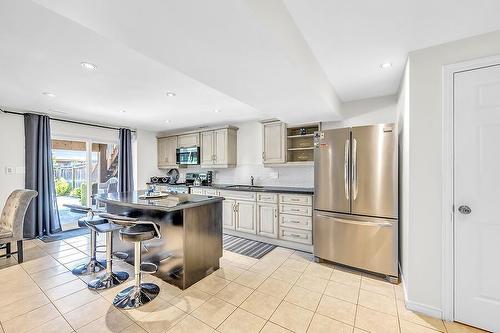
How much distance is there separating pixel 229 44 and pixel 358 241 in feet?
8.53

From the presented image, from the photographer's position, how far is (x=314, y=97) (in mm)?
2533

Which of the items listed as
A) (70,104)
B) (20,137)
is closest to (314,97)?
(70,104)

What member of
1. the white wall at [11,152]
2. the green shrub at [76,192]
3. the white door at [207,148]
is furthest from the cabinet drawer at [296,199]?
the white wall at [11,152]

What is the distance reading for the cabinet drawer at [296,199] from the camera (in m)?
3.45

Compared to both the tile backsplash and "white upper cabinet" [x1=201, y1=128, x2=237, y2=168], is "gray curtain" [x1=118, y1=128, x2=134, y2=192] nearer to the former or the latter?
the tile backsplash

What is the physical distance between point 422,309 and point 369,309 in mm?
456

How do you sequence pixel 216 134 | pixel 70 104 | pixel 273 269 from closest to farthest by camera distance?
pixel 273 269
pixel 70 104
pixel 216 134

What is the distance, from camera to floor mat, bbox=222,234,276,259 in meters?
3.43

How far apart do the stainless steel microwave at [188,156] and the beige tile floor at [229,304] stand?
9.17 feet

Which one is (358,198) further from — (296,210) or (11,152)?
(11,152)

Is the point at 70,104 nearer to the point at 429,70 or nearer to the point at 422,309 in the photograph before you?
the point at 429,70

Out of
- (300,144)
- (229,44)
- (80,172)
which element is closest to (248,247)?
(300,144)

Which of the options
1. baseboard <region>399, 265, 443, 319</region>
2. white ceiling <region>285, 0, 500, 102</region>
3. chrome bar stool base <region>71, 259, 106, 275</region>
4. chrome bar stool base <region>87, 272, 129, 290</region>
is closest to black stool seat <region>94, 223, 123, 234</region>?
chrome bar stool base <region>87, 272, 129, 290</region>

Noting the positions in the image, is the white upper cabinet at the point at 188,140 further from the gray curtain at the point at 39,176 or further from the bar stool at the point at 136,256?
the bar stool at the point at 136,256
